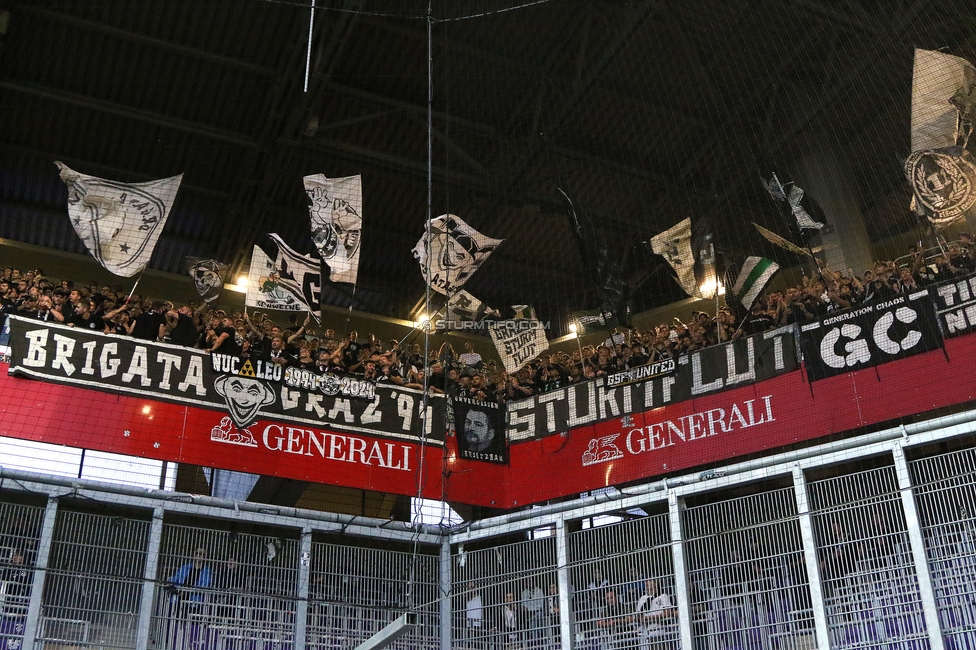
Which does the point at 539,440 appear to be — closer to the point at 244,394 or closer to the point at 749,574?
the point at 749,574

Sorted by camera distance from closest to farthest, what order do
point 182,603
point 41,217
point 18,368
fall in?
point 182,603 < point 18,368 < point 41,217

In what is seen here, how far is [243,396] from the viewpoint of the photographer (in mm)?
13828

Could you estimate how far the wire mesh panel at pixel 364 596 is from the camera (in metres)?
12.5

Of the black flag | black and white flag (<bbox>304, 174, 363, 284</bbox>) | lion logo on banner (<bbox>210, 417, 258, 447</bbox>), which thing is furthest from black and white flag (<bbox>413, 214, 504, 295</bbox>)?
lion logo on banner (<bbox>210, 417, 258, 447</bbox>)

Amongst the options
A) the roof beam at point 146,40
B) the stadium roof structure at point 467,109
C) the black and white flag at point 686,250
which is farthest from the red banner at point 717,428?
the roof beam at point 146,40

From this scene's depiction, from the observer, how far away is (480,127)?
19.2m

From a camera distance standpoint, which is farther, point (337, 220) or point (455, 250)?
point (455, 250)

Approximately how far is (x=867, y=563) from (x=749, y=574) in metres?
1.34

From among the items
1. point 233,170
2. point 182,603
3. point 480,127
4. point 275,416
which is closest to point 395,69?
point 480,127

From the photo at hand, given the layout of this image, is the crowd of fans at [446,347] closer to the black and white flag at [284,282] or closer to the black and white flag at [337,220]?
the black and white flag at [284,282]

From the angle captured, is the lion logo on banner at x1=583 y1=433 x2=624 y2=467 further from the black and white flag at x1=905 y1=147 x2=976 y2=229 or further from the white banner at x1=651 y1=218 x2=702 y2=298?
the black and white flag at x1=905 y1=147 x2=976 y2=229

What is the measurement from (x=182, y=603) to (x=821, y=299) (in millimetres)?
9622

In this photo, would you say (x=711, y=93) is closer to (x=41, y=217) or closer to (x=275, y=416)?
(x=275, y=416)

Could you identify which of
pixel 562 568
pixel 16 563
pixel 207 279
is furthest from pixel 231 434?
pixel 562 568
